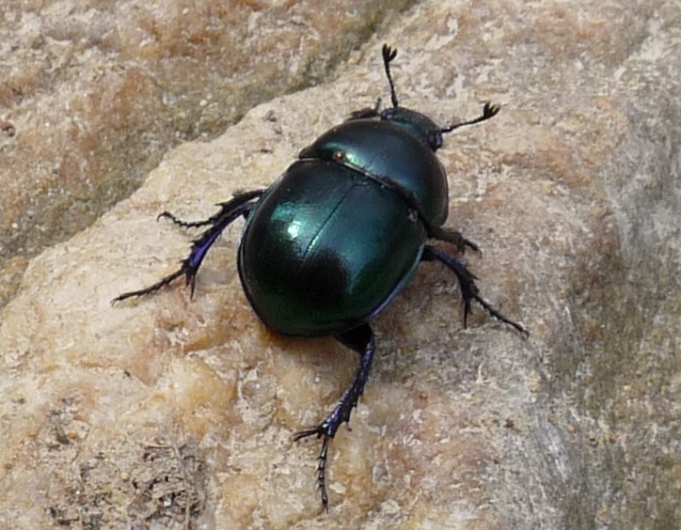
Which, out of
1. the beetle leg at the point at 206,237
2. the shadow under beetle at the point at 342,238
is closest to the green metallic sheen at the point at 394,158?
the shadow under beetle at the point at 342,238

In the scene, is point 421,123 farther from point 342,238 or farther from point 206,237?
point 206,237

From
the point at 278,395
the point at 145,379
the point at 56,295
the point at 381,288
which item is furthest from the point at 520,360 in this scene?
the point at 56,295

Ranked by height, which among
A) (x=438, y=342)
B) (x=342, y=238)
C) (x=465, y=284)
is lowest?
(x=438, y=342)

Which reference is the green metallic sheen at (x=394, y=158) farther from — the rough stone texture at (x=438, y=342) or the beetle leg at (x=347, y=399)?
the beetle leg at (x=347, y=399)

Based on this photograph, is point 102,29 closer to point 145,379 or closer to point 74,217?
point 74,217

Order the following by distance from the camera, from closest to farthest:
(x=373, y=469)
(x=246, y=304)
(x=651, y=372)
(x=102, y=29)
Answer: (x=373, y=469) → (x=246, y=304) → (x=651, y=372) → (x=102, y=29)

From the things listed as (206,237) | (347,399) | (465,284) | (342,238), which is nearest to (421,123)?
(465,284)

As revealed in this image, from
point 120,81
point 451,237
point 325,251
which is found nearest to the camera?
point 325,251
